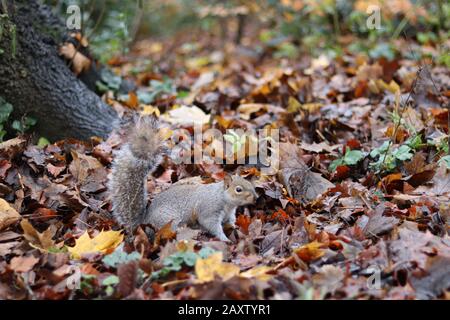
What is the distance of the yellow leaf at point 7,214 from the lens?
11.0 feet

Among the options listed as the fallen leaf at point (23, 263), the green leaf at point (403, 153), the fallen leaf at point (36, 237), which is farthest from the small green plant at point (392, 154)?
the fallen leaf at point (23, 263)

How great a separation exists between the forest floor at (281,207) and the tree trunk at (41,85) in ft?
0.75

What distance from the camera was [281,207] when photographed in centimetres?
376

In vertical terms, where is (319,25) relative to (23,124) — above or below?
above

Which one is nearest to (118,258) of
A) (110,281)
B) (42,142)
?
(110,281)

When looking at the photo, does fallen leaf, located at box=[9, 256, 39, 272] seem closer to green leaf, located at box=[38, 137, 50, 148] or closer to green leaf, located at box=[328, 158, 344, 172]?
green leaf, located at box=[38, 137, 50, 148]

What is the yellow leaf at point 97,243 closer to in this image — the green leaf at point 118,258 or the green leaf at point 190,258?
the green leaf at point 118,258

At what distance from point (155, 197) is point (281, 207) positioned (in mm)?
802

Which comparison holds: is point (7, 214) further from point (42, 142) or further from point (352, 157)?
point (352, 157)

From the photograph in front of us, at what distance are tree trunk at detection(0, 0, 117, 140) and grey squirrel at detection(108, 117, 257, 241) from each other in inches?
46.0

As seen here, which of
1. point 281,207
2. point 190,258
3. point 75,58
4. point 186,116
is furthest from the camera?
point 75,58

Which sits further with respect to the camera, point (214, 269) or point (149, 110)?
point (149, 110)

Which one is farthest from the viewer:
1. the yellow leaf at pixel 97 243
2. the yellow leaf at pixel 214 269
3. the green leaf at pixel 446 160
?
the green leaf at pixel 446 160
